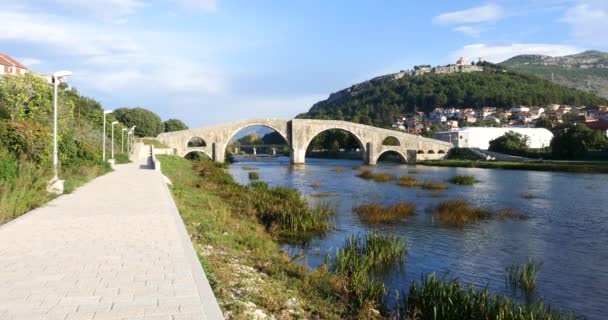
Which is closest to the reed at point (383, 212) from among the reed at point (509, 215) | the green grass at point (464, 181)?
the reed at point (509, 215)

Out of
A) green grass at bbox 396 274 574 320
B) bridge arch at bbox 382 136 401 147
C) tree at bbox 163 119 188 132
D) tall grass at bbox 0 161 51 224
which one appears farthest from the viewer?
tree at bbox 163 119 188 132

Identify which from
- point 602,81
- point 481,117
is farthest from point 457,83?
point 602,81

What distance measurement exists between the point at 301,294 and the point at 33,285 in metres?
3.52

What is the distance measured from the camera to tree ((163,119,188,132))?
280ft

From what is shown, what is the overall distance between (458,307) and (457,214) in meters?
11.1

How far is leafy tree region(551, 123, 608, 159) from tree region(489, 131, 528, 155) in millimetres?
5770

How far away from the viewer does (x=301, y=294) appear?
696 cm

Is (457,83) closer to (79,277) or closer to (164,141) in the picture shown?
(164,141)

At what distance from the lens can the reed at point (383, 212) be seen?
1681 cm

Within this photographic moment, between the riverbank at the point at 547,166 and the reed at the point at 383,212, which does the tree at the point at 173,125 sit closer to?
the riverbank at the point at 547,166

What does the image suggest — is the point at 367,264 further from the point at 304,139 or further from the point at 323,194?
the point at 304,139

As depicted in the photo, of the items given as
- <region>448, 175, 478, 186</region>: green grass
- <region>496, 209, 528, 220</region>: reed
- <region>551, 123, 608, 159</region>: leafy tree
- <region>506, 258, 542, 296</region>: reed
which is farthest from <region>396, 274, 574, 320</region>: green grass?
<region>551, 123, 608, 159</region>: leafy tree

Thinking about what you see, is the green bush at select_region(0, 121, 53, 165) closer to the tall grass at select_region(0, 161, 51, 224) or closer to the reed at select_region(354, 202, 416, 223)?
the tall grass at select_region(0, 161, 51, 224)

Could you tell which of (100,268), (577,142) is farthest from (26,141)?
(577,142)
